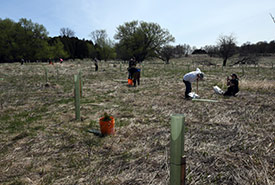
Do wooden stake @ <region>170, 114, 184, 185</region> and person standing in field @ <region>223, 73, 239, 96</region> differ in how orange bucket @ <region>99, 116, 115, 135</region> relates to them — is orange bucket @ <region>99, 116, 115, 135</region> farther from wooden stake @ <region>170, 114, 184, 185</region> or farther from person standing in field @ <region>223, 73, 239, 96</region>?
person standing in field @ <region>223, 73, 239, 96</region>

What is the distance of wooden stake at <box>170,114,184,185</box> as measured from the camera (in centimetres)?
145

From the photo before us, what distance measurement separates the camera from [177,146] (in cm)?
151

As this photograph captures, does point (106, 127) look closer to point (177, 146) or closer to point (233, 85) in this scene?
point (177, 146)

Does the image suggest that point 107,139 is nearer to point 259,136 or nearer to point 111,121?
point 111,121

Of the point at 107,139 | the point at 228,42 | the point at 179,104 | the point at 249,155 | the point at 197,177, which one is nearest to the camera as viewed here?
the point at 197,177

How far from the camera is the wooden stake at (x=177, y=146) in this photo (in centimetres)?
145

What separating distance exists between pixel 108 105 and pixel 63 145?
3358mm

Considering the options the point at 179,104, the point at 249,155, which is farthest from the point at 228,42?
the point at 249,155

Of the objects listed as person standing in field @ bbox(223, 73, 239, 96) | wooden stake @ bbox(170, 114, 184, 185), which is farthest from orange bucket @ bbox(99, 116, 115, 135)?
person standing in field @ bbox(223, 73, 239, 96)

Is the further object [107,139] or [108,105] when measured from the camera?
[108,105]

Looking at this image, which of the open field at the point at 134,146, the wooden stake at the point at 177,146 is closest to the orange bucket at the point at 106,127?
the open field at the point at 134,146

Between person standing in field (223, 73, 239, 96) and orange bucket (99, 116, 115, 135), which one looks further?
person standing in field (223, 73, 239, 96)

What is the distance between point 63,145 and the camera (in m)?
3.71

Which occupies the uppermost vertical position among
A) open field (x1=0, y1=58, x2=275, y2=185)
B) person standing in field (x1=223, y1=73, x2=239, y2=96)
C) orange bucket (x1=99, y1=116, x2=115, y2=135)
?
person standing in field (x1=223, y1=73, x2=239, y2=96)
